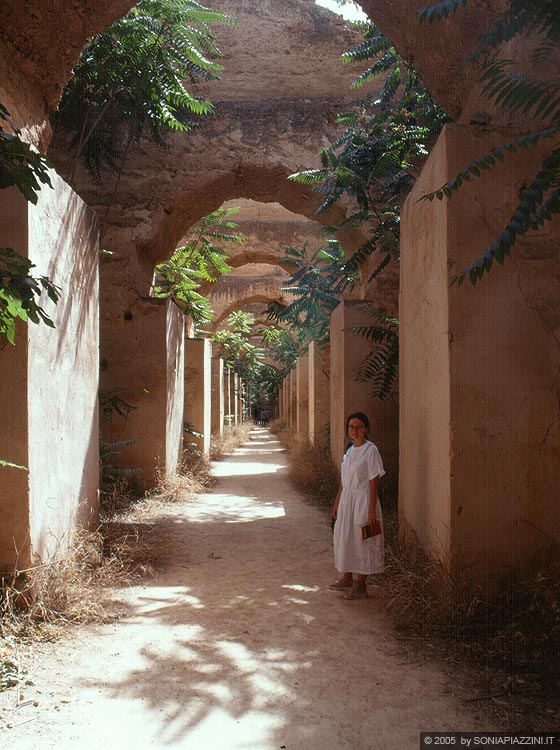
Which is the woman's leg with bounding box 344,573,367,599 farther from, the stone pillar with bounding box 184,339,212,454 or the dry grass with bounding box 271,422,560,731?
the stone pillar with bounding box 184,339,212,454

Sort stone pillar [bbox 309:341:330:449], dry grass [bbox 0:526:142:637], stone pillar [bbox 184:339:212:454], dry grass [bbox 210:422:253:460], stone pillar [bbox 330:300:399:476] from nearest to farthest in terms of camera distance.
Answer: dry grass [bbox 0:526:142:637]
stone pillar [bbox 330:300:399:476]
stone pillar [bbox 309:341:330:449]
stone pillar [bbox 184:339:212:454]
dry grass [bbox 210:422:253:460]

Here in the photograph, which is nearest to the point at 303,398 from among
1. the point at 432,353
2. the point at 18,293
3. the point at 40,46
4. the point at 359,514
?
the point at 40,46

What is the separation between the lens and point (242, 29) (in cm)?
1052

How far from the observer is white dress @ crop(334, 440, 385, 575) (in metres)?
4.24

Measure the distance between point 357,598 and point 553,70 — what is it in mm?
3845

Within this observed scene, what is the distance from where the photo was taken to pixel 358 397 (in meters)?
7.64

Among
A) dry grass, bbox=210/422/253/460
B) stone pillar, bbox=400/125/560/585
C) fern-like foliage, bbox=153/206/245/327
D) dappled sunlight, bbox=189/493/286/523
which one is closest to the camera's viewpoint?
stone pillar, bbox=400/125/560/585

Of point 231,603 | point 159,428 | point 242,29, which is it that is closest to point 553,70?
point 231,603

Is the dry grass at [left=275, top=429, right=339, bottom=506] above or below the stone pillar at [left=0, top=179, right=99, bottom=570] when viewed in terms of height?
below

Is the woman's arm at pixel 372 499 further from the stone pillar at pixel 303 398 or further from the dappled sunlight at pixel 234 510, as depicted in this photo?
the stone pillar at pixel 303 398

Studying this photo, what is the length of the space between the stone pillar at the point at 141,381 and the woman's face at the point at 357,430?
4374 millimetres

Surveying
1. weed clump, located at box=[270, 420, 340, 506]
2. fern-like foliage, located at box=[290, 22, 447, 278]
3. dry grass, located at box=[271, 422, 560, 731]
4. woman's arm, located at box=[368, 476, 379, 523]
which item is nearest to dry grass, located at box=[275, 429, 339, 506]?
weed clump, located at box=[270, 420, 340, 506]

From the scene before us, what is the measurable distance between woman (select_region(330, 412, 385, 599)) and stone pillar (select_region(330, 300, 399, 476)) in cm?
297

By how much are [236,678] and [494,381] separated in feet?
7.29
